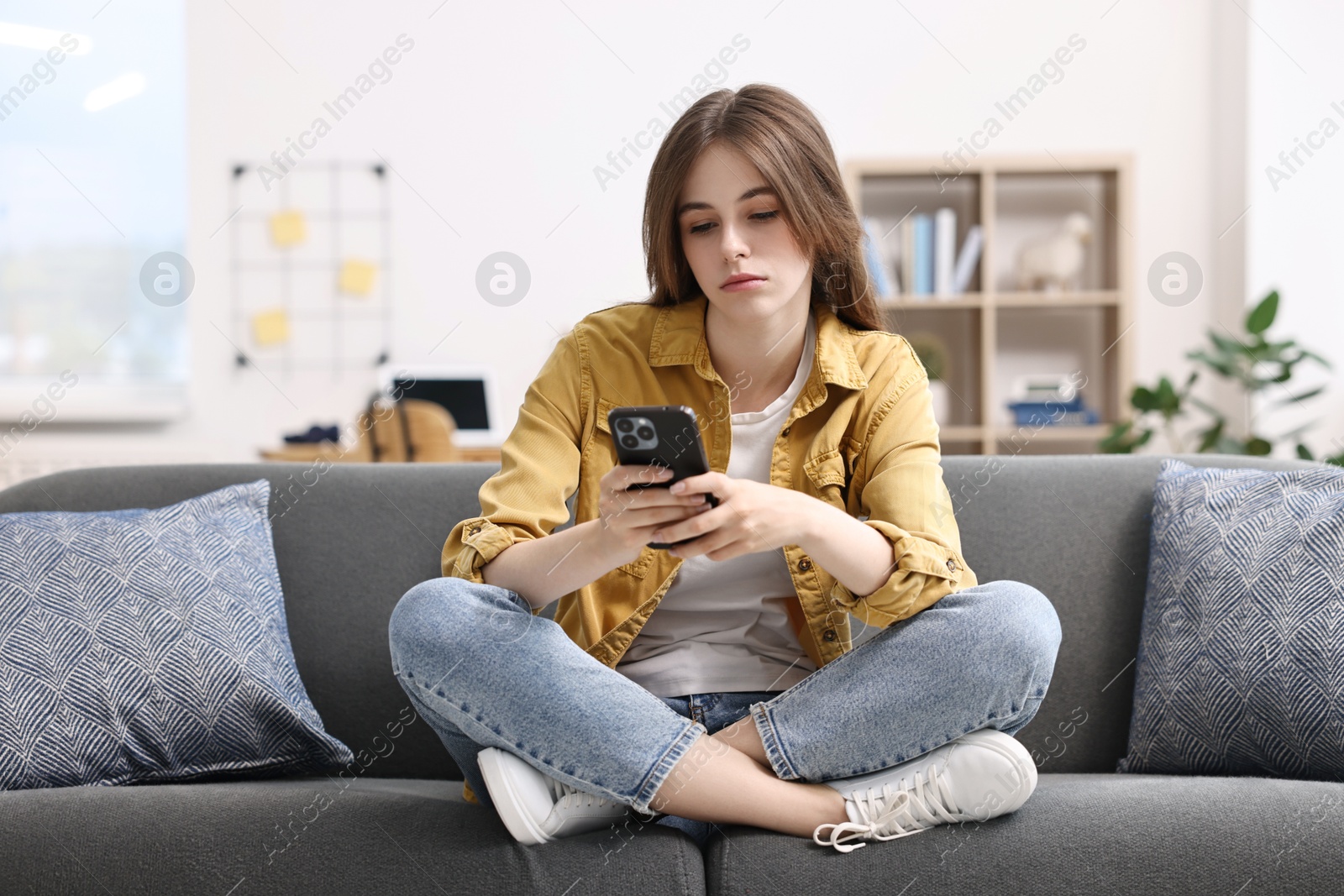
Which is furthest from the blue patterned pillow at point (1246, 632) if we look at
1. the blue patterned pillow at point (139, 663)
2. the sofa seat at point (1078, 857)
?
the blue patterned pillow at point (139, 663)

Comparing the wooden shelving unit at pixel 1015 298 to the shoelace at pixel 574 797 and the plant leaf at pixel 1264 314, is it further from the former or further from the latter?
the shoelace at pixel 574 797

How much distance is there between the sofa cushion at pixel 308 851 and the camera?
3.13 ft

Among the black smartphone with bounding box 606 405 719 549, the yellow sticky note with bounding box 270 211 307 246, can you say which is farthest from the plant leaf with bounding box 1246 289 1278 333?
the yellow sticky note with bounding box 270 211 307 246

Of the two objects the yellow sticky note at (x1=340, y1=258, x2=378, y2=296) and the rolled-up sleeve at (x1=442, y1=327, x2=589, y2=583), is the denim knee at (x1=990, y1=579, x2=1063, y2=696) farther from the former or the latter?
the yellow sticky note at (x1=340, y1=258, x2=378, y2=296)

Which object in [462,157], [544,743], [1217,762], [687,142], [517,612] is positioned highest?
[462,157]

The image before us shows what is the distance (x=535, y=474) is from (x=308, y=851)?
0.43 metres

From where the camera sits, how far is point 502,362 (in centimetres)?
Result: 368

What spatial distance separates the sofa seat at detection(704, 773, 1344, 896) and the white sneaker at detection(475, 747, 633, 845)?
119 mm

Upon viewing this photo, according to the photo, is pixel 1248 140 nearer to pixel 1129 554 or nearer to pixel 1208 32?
pixel 1208 32

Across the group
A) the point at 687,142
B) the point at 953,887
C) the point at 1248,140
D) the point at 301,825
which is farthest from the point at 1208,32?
the point at 301,825

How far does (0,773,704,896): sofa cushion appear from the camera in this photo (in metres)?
0.95

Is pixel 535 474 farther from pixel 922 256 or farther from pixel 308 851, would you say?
pixel 922 256

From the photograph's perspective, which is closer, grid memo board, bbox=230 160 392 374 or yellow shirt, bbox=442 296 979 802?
yellow shirt, bbox=442 296 979 802

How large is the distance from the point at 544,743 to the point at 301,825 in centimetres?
24
